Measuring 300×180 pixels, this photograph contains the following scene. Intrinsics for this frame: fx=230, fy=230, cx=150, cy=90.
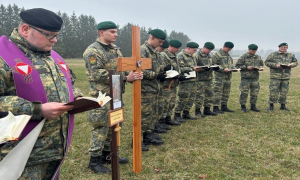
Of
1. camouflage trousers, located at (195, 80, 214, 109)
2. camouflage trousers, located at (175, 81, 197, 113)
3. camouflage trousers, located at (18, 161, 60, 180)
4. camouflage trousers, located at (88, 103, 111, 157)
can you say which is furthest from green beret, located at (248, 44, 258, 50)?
camouflage trousers, located at (18, 161, 60, 180)

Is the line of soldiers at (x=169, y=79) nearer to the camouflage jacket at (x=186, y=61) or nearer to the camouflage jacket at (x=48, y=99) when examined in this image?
the camouflage jacket at (x=186, y=61)

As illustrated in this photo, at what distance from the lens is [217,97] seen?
6969 millimetres

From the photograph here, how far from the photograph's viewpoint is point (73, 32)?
166 feet

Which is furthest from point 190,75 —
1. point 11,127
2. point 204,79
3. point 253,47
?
point 11,127

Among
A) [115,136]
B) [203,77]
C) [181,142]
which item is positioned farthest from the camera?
[203,77]

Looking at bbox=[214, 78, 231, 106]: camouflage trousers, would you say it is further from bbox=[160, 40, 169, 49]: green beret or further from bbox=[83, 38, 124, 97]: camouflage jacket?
bbox=[83, 38, 124, 97]: camouflage jacket

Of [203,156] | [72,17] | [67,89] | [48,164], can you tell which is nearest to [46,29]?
[67,89]

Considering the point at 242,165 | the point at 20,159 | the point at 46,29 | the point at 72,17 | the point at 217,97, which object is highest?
the point at 72,17

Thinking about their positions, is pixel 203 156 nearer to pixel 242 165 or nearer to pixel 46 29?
pixel 242 165

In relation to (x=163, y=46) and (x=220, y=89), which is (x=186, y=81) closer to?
(x=163, y=46)

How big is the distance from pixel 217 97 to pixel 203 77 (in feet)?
2.96

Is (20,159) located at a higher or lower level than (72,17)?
lower

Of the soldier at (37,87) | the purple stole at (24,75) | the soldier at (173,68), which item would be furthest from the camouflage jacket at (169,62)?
the purple stole at (24,75)

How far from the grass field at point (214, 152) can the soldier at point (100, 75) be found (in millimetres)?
383
